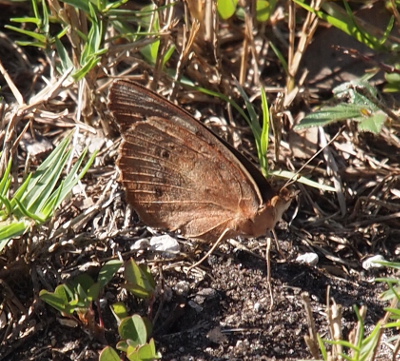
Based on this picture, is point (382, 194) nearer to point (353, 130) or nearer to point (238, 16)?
point (353, 130)

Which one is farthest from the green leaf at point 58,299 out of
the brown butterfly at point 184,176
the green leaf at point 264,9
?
the green leaf at point 264,9

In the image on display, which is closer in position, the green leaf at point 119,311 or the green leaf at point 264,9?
the green leaf at point 119,311

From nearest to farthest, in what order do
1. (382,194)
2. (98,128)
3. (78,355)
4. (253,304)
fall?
(78,355) → (253,304) → (382,194) → (98,128)

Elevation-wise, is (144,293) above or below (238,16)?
below

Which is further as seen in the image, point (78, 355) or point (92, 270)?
point (92, 270)

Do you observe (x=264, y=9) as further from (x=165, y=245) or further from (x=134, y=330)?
(x=134, y=330)

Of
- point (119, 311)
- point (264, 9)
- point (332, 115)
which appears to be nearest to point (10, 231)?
point (119, 311)

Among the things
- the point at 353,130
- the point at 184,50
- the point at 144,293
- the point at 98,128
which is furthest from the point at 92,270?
the point at 353,130

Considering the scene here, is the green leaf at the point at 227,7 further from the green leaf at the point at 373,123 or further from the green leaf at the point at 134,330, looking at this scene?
the green leaf at the point at 134,330

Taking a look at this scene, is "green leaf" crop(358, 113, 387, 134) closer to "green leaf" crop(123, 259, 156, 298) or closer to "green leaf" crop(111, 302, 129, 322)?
"green leaf" crop(123, 259, 156, 298)
